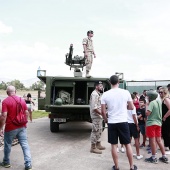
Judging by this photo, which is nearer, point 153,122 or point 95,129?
point 153,122

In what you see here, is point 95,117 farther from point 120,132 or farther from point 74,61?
point 74,61

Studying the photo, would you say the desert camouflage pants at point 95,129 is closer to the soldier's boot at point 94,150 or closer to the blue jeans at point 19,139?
the soldier's boot at point 94,150

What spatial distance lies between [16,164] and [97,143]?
7.16ft

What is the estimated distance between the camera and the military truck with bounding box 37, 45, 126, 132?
301 inches

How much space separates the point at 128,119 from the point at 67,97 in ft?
11.4

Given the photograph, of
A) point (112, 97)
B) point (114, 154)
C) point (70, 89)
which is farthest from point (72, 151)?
point (70, 89)

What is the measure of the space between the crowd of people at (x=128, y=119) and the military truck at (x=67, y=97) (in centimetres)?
160

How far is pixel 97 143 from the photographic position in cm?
638

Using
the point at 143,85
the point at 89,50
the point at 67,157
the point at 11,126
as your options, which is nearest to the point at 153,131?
the point at 67,157

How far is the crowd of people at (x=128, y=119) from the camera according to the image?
457 cm

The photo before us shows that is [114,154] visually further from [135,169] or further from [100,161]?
[100,161]

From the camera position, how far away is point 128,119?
5637mm

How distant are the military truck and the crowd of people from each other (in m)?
1.60

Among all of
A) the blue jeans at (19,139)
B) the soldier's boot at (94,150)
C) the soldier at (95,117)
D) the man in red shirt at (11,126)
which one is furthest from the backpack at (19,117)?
the soldier's boot at (94,150)
